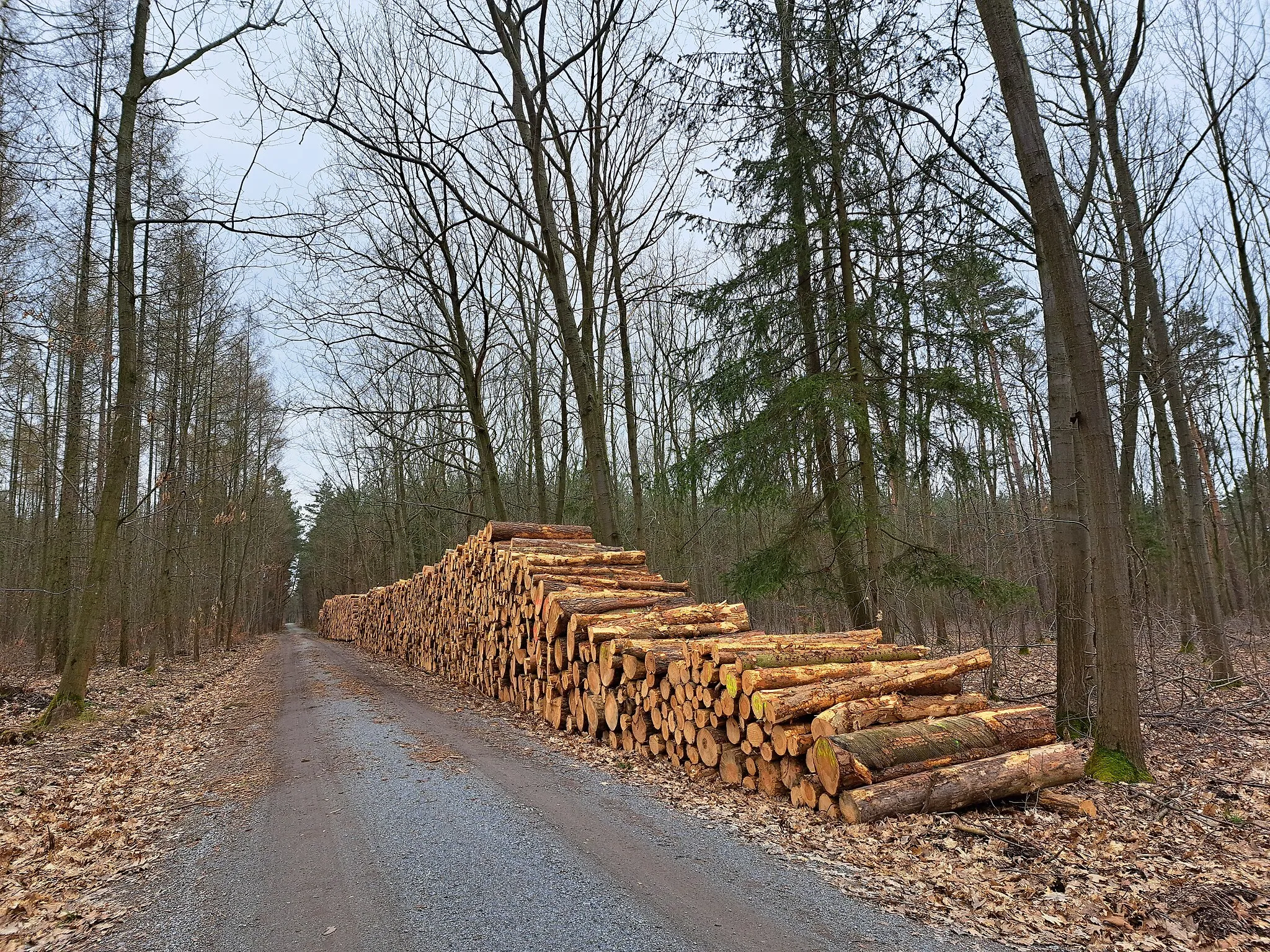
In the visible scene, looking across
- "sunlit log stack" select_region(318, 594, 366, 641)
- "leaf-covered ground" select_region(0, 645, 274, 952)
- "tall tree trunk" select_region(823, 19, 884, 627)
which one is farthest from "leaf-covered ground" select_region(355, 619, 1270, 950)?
"sunlit log stack" select_region(318, 594, 366, 641)

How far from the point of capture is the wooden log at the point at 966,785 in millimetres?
4473

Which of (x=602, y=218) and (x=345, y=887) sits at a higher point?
(x=602, y=218)

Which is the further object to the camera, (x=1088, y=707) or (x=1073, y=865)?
(x=1088, y=707)

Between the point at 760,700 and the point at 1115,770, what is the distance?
2.68 m

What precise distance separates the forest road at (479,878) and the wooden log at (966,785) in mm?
796

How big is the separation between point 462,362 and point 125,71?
7.52 m

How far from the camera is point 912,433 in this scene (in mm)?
9555

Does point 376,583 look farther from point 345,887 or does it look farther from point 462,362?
point 345,887

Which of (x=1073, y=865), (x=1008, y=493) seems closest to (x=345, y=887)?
(x=1073, y=865)

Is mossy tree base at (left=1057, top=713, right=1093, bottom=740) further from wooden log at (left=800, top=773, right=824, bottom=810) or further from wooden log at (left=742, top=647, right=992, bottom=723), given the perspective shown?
wooden log at (left=800, top=773, right=824, bottom=810)

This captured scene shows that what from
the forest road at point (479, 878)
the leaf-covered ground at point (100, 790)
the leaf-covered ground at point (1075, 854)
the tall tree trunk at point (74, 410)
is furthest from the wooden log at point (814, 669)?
the tall tree trunk at point (74, 410)

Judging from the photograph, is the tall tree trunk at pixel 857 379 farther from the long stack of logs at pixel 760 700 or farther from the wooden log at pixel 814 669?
the wooden log at pixel 814 669

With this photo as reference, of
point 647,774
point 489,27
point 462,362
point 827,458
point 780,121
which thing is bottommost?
point 647,774

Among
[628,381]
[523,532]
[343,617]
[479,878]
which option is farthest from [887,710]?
[343,617]
